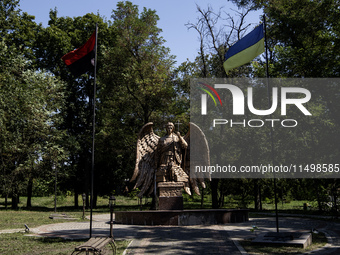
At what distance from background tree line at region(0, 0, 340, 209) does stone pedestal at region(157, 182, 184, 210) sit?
1096cm

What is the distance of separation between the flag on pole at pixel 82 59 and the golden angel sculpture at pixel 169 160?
745 centimetres

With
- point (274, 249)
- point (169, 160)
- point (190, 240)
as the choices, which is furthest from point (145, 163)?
point (274, 249)

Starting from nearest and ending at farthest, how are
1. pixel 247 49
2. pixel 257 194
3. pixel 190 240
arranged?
pixel 190 240 → pixel 247 49 → pixel 257 194

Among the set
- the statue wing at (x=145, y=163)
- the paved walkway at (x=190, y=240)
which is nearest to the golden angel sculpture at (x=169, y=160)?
the statue wing at (x=145, y=163)

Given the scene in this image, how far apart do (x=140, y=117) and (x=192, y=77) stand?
5810mm

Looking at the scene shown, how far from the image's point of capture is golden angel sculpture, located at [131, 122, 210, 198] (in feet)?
60.3

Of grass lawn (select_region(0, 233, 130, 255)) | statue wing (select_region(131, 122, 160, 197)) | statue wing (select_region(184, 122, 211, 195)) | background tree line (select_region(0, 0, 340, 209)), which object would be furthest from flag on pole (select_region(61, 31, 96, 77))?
background tree line (select_region(0, 0, 340, 209))

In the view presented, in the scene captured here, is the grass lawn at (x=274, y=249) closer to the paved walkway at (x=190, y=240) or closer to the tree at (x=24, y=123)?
the paved walkway at (x=190, y=240)

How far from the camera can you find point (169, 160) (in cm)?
1841

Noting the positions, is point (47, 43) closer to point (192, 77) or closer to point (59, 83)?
point (59, 83)

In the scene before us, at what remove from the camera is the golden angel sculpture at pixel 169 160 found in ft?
60.3

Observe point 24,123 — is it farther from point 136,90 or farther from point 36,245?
point 36,245

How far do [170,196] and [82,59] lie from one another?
28.6 feet

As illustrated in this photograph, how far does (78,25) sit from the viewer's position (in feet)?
123
